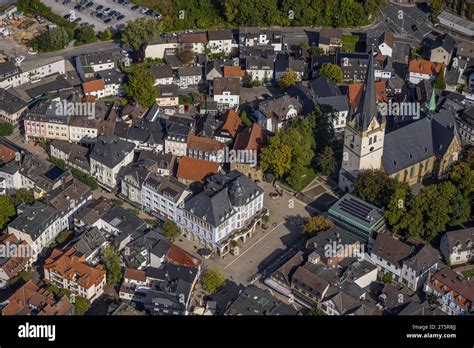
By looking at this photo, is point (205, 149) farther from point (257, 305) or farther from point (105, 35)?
point (105, 35)

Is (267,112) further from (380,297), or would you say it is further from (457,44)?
(457,44)

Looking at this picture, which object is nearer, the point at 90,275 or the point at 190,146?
the point at 90,275

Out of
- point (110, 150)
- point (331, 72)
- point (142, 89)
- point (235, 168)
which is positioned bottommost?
point (235, 168)

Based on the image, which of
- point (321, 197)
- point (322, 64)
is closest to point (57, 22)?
point (322, 64)

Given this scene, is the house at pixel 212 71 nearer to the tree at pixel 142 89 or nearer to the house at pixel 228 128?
the tree at pixel 142 89

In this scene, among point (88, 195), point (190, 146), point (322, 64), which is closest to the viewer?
point (88, 195)

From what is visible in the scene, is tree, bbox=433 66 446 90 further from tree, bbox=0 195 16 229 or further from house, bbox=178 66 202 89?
tree, bbox=0 195 16 229

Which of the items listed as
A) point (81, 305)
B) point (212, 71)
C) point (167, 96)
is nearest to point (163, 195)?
point (81, 305)

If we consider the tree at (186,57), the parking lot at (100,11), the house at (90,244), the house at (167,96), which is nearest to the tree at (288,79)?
the house at (167,96)
